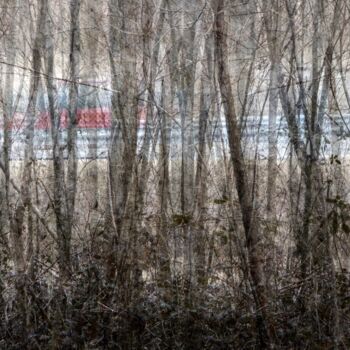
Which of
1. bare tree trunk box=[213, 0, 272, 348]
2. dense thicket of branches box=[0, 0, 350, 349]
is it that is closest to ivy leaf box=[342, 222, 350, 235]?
dense thicket of branches box=[0, 0, 350, 349]

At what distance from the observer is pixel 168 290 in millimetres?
5953

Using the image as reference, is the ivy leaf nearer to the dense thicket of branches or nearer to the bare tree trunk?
the dense thicket of branches

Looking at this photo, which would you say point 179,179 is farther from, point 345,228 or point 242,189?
point 345,228

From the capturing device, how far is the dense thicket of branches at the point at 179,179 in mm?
5754

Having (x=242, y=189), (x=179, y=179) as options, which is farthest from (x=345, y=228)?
(x=179, y=179)

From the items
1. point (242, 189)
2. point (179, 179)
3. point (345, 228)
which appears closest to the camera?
point (242, 189)

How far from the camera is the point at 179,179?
21.7 feet

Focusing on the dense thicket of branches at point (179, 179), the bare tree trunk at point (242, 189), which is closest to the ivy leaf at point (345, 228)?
the dense thicket of branches at point (179, 179)

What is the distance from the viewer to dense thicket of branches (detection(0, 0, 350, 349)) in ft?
18.9

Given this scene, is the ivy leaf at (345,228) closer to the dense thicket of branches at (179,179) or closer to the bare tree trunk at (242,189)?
the dense thicket of branches at (179,179)

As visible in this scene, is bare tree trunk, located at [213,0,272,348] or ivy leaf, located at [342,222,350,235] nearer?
bare tree trunk, located at [213,0,272,348]

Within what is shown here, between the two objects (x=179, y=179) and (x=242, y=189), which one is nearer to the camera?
(x=242, y=189)

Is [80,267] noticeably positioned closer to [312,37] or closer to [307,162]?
[307,162]

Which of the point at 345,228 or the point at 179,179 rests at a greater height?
the point at 179,179
